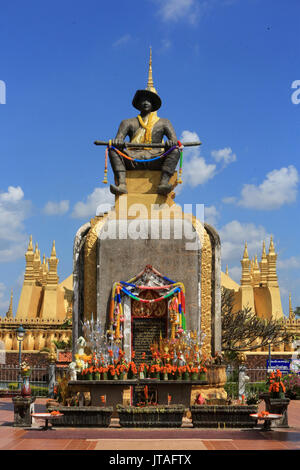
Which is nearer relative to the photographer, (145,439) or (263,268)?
(145,439)

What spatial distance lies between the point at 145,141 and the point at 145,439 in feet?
33.2

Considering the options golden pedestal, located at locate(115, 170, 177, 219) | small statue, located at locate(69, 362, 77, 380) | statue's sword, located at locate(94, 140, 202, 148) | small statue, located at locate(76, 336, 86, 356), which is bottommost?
small statue, located at locate(69, 362, 77, 380)

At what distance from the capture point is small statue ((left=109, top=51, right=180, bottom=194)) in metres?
18.1

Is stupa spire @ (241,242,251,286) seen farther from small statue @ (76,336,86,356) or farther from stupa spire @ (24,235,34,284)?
small statue @ (76,336,86,356)

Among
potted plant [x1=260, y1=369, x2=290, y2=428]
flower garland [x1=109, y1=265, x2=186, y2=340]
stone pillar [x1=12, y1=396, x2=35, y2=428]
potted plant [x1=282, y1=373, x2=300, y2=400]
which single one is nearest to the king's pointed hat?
flower garland [x1=109, y1=265, x2=186, y2=340]

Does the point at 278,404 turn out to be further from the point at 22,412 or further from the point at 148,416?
the point at 22,412

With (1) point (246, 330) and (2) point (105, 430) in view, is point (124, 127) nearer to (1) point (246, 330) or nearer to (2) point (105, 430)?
(2) point (105, 430)

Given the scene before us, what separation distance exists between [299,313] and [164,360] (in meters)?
24.2

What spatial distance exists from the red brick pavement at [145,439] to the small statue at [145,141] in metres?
7.83

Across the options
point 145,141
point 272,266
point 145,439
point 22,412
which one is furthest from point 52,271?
point 145,439

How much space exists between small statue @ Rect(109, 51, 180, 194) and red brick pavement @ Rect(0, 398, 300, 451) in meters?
7.83

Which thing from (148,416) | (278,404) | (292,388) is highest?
(278,404)

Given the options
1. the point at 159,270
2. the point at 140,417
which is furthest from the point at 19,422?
the point at 159,270

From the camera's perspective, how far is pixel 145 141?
18562mm
